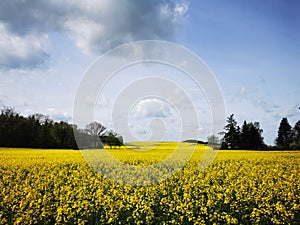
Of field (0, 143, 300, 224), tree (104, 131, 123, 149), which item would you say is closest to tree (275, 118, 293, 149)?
tree (104, 131, 123, 149)

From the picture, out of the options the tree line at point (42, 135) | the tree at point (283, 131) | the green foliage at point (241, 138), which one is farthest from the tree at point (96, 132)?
the tree at point (283, 131)

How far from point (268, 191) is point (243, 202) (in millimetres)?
1313

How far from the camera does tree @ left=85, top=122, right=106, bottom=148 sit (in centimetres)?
3579

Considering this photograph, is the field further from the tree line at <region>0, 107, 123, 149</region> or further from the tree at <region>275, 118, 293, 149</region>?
the tree at <region>275, 118, 293, 149</region>

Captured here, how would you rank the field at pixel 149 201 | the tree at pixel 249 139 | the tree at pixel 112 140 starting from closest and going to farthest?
the field at pixel 149 201, the tree at pixel 112 140, the tree at pixel 249 139

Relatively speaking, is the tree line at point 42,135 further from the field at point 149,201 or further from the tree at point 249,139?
the field at point 149,201

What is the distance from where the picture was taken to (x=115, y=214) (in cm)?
777

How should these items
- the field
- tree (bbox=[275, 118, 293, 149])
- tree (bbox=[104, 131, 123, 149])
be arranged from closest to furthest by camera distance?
the field → tree (bbox=[104, 131, 123, 149]) → tree (bbox=[275, 118, 293, 149])

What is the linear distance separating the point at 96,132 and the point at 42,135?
555 inches

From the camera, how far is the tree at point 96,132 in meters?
35.8

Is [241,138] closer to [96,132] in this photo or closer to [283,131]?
[283,131]

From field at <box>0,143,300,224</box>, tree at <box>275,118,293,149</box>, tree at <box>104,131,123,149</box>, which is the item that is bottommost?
field at <box>0,143,300,224</box>

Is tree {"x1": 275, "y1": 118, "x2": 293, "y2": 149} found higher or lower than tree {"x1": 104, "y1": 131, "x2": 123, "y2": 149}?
higher

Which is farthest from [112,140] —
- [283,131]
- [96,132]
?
[283,131]
